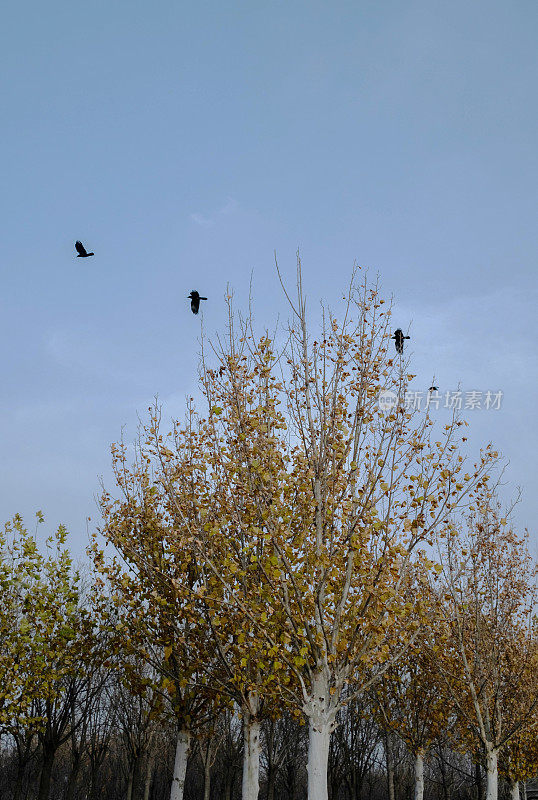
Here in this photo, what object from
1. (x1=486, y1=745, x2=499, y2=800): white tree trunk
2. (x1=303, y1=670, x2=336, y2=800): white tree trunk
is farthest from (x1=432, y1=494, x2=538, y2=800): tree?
(x1=303, y1=670, x2=336, y2=800): white tree trunk

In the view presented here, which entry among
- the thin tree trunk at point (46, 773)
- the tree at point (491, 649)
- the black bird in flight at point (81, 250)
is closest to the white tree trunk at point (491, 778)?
the tree at point (491, 649)

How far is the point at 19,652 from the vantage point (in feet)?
50.8

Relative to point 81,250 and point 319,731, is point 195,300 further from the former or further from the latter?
point 319,731

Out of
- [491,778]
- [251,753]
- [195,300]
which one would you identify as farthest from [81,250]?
[491,778]

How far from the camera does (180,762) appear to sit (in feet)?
45.9

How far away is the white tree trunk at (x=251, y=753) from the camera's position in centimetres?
1229

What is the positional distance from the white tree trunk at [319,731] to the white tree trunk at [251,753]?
12.3ft

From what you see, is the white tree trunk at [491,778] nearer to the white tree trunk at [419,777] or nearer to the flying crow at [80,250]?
the white tree trunk at [419,777]

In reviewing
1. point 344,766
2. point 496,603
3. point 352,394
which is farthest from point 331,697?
point 344,766

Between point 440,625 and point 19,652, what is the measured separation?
10.8 meters

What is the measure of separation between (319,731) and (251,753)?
13.9 ft

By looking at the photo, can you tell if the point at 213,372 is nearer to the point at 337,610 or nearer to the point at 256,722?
the point at 337,610

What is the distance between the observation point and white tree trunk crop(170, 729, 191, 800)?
13766 mm

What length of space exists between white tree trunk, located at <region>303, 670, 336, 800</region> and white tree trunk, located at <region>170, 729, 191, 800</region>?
564cm
